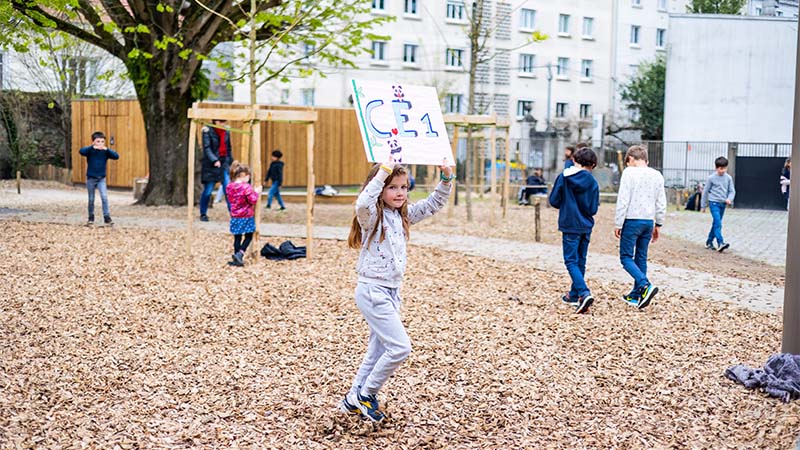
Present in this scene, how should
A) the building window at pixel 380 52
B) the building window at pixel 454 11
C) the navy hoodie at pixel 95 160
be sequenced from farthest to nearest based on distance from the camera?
the building window at pixel 454 11 < the building window at pixel 380 52 < the navy hoodie at pixel 95 160

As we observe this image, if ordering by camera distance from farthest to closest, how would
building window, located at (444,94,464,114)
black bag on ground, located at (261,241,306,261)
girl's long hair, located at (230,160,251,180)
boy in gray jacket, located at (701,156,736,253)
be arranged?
building window, located at (444,94,464,114)
boy in gray jacket, located at (701,156,736,253)
black bag on ground, located at (261,241,306,261)
girl's long hair, located at (230,160,251,180)

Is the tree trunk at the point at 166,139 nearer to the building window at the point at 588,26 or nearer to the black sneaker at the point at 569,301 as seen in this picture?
the black sneaker at the point at 569,301

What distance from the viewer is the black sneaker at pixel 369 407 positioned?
17.8 feet

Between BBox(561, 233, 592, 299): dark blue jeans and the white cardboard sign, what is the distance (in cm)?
374

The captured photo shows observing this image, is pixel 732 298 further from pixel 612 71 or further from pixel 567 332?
pixel 612 71

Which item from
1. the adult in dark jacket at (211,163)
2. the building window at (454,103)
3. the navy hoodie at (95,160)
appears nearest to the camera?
the navy hoodie at (95,160)

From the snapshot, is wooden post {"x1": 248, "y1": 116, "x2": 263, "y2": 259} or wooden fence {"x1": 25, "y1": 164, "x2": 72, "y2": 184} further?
wooden fence {"x1": 25, "y1": 164, "x2": 72, "y2": 184}

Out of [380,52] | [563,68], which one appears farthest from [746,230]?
[563,68]

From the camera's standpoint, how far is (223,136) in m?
17.4

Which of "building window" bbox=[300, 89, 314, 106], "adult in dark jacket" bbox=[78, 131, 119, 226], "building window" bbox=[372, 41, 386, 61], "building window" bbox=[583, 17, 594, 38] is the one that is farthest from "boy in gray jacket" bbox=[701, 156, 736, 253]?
"building window" bbox=[583, 17, 594, 38]

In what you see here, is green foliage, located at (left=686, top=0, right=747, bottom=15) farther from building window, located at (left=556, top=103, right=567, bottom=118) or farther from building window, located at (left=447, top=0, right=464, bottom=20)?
building window, located at (left=447, top=0, right=464, bottom=20)

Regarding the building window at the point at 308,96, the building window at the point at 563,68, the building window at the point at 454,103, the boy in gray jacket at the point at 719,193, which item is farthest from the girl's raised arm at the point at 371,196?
the building window at the point at 563,68

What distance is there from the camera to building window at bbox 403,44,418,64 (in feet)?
162

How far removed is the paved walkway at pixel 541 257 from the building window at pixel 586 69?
136ft
